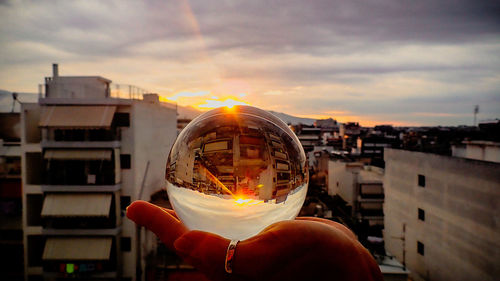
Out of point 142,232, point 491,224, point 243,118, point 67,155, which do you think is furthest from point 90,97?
point 491,224

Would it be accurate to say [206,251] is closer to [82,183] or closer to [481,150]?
[82,183]

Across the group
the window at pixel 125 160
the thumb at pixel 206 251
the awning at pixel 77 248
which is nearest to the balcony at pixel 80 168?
the window at pixel 125 160

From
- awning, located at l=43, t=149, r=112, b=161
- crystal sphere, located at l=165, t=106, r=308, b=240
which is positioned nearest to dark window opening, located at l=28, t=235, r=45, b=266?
awning, located at l=43, t=149, r=112, b=161

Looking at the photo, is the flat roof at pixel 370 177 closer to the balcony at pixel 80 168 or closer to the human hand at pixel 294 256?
the balcony at pixel 80 168

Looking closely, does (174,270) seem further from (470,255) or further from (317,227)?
(317,227)

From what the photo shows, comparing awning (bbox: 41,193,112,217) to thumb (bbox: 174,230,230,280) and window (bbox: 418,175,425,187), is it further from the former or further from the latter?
window (bbox: 418,175,425,187)

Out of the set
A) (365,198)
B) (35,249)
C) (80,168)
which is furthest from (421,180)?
(35,249)
